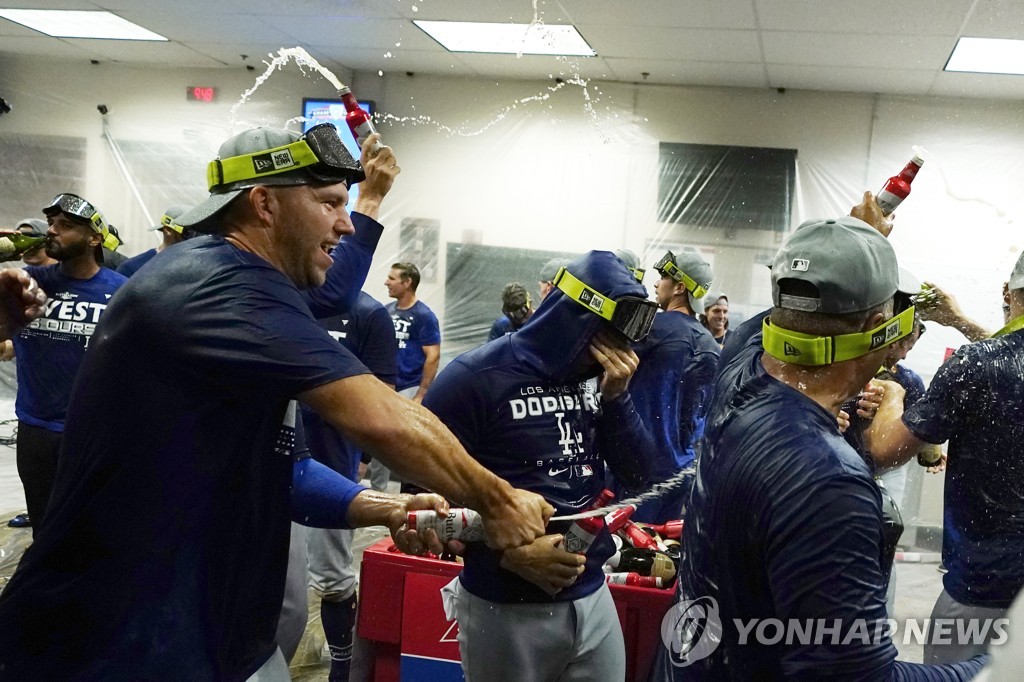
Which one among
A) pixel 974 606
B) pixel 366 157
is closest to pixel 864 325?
pixel 974 606

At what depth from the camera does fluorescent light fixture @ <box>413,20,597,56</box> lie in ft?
23.7

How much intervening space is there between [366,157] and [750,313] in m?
6.09

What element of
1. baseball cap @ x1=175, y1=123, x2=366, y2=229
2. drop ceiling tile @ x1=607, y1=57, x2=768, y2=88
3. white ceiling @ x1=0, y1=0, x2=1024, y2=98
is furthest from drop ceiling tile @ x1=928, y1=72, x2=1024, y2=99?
baseball cap @ x1=175, y1=123, x2=366, y2=229

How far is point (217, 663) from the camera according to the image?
173cm

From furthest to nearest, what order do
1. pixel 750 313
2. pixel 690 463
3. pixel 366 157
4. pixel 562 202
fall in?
pixel 562 202
pixel 750 313
pixel 690 463
pixel 366 157

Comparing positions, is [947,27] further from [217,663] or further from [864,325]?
[217,663]

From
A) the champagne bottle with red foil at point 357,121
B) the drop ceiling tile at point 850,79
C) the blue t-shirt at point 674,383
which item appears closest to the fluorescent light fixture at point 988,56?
the drop ceiling tile at point 850,79

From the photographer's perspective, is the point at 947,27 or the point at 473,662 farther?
the point at 947,27

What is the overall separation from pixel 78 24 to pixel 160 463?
864cm

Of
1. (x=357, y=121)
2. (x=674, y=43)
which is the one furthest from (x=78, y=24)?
(x=357, y=121)

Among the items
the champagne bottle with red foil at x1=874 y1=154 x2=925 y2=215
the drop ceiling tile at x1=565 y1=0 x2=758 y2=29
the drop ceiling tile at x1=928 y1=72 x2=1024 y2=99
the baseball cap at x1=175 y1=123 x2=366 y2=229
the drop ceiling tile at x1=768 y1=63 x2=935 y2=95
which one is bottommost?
the baseball cap at x1=175 y1=123 x2=366 y2=229

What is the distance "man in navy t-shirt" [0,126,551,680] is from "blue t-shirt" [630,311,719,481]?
2.75m

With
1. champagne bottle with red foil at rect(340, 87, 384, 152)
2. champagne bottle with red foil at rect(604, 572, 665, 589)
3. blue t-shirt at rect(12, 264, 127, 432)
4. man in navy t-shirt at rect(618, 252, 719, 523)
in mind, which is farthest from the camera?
blue t-shirt at rect(12, 264, 127, 432)

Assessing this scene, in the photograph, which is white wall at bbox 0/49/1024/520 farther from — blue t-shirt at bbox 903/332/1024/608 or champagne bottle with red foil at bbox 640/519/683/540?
blue t-shirt at bbox 903/332/1024/608
